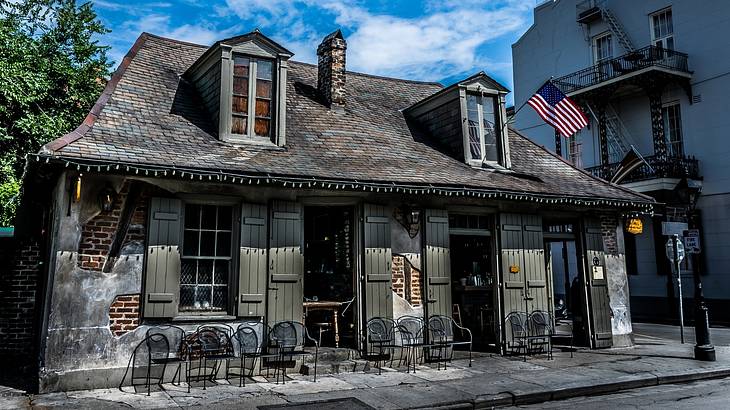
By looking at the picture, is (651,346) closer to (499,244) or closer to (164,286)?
(499,244)

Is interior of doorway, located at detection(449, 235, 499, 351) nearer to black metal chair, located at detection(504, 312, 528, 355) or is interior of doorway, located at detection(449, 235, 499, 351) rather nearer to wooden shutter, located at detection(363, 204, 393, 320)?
black metal chair, located at detection(504, 312, 528, 355)

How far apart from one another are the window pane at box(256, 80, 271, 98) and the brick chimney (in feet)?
8.00

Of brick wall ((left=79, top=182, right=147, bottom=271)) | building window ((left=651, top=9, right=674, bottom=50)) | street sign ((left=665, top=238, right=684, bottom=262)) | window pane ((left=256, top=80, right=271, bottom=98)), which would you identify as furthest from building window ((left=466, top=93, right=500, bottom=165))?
building window ((left=651, top=9, right=674, bottom=50))

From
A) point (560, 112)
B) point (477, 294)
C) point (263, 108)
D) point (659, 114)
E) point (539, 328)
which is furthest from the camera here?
point (659, 114)

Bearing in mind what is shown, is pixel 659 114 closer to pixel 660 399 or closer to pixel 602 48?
pixel 602 48

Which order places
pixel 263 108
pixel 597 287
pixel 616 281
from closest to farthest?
pixel 263 108 < pixel 597 287 < pixel 616 281

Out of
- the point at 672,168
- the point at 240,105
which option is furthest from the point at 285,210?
the point at 672,168

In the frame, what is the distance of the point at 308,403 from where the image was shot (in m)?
7.10

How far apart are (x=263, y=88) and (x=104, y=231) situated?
4055 mm

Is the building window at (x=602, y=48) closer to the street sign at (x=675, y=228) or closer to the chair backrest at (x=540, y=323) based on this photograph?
the street sign at (x=675, y=228)

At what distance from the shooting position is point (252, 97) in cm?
1032

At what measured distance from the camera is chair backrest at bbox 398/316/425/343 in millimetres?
9906

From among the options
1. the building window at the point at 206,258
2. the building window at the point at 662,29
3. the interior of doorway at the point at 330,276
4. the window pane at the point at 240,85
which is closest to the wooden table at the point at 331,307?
the interior of doorway at the point at 330,276

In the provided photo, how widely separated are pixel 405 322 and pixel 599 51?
719 inches
